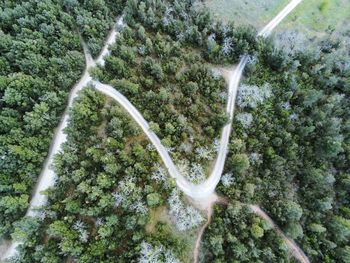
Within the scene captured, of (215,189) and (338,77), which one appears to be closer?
(215,189)

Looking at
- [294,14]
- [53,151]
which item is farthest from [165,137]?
[294,14]

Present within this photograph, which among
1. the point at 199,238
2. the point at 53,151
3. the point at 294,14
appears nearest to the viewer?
the point at 199,238

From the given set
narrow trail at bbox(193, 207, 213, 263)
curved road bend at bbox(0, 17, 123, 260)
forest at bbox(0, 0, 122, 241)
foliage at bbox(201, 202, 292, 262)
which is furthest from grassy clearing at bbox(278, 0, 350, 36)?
narrow trail at bbox(193, 207, 213, 263)

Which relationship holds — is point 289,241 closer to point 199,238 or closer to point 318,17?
point 199,238

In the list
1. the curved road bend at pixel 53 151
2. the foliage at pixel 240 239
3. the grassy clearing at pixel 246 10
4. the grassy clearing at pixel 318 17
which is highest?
the grassy clearing at pixel 318 17

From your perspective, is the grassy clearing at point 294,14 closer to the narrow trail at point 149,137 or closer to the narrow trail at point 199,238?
the narrow trail at point 149,137

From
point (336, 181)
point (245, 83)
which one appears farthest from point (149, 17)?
point (336, 181)

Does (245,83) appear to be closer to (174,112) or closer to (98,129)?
(174,112)

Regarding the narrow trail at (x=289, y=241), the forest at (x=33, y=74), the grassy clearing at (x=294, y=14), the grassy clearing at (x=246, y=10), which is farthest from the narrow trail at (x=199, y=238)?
the grassy clearing at (x=294, y=14)

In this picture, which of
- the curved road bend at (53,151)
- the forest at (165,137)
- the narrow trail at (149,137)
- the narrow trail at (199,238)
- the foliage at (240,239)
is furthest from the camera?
the narrow trail at (149,137)
